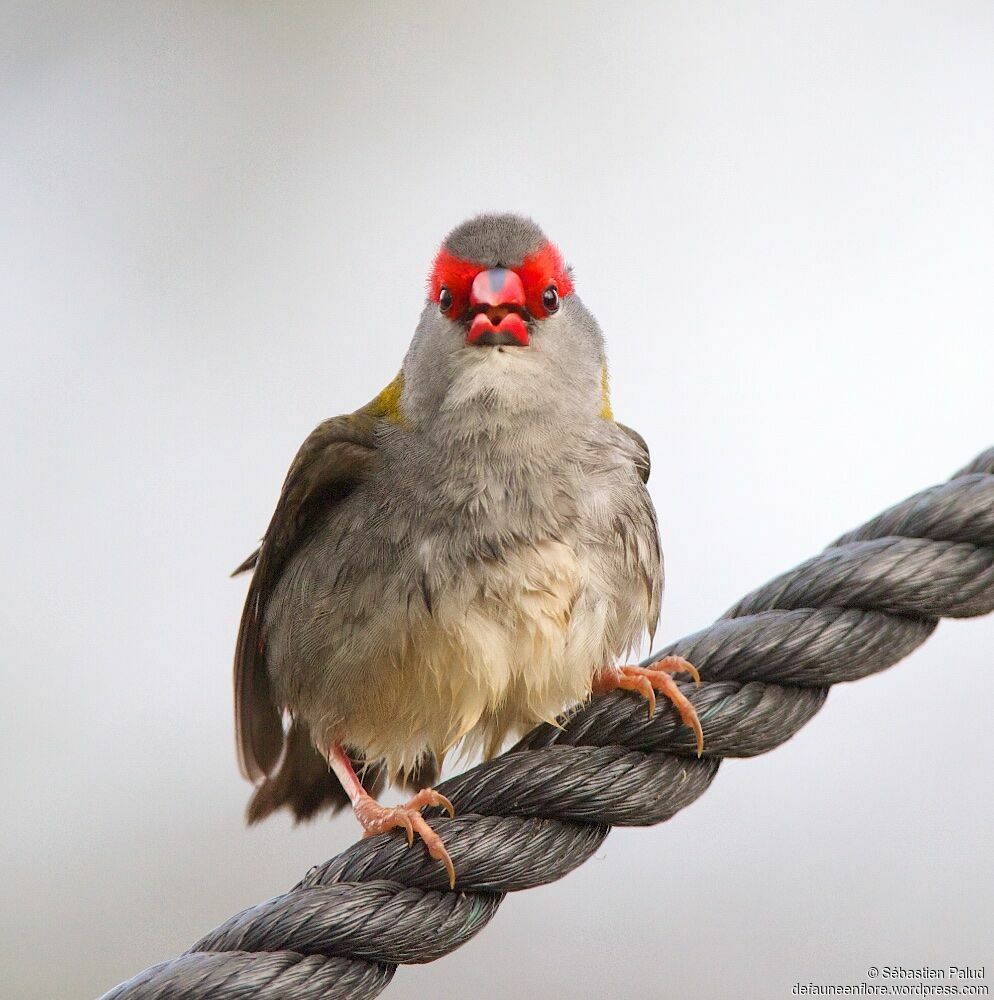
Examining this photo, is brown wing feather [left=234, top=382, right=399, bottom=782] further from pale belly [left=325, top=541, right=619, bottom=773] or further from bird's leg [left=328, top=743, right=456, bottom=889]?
pale belly [left=325, top=541, right=619, bottom=773]

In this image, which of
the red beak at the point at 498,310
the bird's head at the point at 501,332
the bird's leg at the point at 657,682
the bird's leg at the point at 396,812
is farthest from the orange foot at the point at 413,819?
the red beak at the point at 498,310

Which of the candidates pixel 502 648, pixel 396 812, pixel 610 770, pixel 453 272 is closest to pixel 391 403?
pixel 453 272

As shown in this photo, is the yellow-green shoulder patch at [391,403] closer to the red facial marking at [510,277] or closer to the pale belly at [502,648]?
the red facial marking at [510,277]

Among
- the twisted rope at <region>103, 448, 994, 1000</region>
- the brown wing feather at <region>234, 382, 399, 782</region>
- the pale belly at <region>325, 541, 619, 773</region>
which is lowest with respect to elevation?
the twisted rope at <region>103, 448, 994, 1000</region>

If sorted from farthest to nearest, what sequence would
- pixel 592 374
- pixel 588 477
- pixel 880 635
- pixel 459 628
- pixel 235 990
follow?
pixel 592 374 < pixel 588 477 < pixel 459 628 < pixel 880 635 < pixel 235 990

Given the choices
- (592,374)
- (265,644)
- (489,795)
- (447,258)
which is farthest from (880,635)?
(265,644)

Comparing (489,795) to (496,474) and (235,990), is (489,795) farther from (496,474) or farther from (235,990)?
(496,474)

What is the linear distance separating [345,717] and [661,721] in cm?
107

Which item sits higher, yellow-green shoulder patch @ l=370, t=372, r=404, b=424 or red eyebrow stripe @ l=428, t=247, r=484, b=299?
red eyebrow stripe @ l=428, t=247, r=484, b=299

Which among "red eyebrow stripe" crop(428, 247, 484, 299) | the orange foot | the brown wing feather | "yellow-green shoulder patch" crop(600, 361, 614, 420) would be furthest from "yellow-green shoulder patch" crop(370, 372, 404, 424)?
the orange foot

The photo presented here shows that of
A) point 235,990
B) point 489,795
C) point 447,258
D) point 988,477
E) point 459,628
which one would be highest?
point 447,258

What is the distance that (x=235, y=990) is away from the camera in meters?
1.98

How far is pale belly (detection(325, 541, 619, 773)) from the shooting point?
113 inches

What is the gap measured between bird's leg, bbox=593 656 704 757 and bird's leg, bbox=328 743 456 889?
1.43 feet
